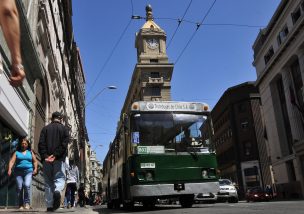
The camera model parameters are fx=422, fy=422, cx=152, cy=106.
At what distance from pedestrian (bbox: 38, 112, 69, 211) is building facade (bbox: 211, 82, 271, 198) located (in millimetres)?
49151

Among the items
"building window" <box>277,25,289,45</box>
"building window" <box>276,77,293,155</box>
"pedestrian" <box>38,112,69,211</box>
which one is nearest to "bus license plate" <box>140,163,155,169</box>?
"pedestrian" <box>38,112,69,211</box>

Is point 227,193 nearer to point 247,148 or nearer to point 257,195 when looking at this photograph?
point 257,195

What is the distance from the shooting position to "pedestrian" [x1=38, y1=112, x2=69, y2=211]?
746 centimetres

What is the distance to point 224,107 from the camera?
66.2 meters

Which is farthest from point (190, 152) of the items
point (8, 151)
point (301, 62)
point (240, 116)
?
point (240, 116)

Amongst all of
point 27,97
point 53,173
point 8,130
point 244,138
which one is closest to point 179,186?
point 8,130

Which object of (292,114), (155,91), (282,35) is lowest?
(292,114)

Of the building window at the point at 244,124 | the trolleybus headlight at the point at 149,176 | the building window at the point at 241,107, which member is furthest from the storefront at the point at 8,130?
the building window at the point at 241,107

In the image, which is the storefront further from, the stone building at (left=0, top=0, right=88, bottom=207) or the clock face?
the clock face

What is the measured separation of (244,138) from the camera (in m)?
60.5

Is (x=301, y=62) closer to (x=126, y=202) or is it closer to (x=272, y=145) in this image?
(x=272, y=145)

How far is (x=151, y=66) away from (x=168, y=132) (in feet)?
205

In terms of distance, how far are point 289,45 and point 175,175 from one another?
1121 inches

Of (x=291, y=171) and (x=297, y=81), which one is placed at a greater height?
(x=297, y=81)
